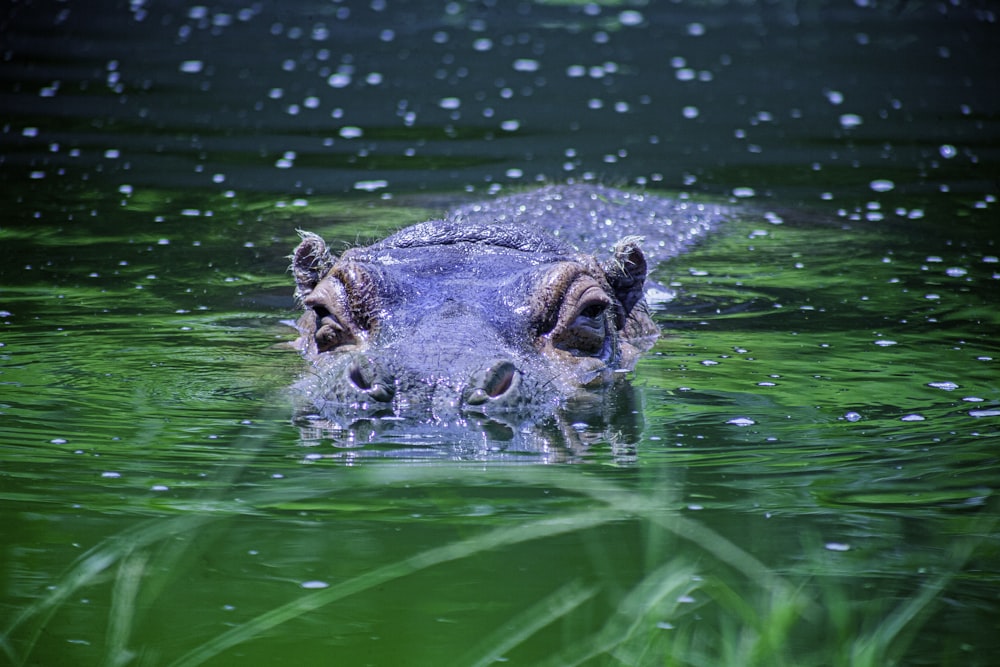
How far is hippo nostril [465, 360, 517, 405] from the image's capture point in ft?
19.8

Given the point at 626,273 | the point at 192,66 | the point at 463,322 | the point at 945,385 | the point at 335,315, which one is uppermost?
the point at 463,322

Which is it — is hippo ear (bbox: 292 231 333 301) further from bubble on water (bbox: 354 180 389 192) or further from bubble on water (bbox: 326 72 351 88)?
bubble on water (bbox: 326 72 351 88)

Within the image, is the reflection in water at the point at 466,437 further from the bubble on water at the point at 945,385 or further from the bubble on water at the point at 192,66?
the bubble on water at the point at 192,66

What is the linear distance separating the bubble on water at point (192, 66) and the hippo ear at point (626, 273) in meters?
13.9

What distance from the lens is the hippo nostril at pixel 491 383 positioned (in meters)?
6.04

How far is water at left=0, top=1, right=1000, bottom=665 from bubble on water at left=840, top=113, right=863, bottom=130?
0.37 ft

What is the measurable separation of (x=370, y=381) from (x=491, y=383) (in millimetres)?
518

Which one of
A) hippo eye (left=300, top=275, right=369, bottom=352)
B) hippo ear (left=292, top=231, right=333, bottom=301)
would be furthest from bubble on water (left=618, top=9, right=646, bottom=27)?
hippo eye (left=300, top=275, right=369, bottom=352)

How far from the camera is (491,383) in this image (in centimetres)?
611

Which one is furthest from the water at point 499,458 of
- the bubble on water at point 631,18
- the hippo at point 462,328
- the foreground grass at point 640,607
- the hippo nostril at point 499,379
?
the bubble on water at point 631,18

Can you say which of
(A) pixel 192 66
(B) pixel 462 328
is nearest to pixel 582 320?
(B) pixel 462 328

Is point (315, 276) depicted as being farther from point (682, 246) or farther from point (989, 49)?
point (989, 49)

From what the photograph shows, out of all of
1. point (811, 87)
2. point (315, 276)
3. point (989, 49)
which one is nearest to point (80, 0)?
point (811, 87)

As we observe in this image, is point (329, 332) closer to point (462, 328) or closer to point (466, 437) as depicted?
point (462, 328)
